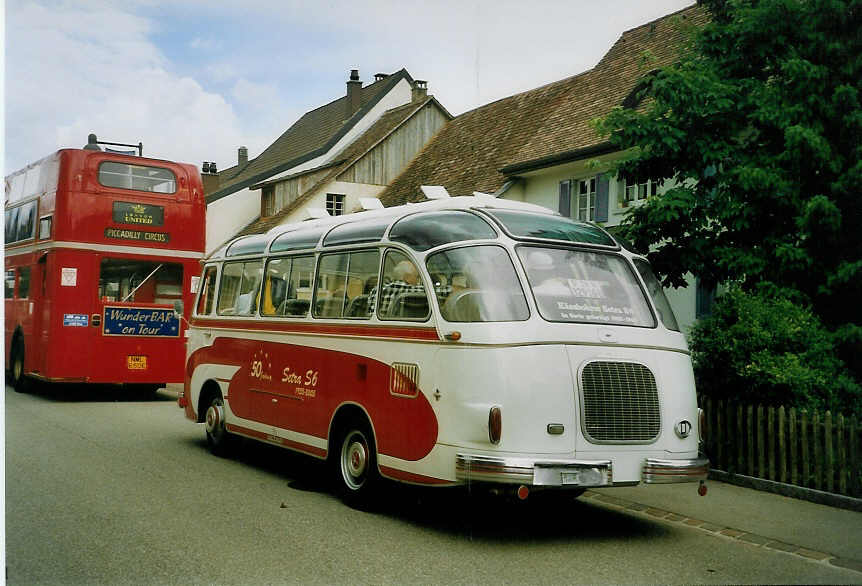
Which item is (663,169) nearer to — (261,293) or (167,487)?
(261,293)

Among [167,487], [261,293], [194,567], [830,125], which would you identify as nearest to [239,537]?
[194,567]

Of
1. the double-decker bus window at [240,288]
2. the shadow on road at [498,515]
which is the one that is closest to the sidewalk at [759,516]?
the shadow on road at [498,515]

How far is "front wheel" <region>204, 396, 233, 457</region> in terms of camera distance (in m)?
11.7

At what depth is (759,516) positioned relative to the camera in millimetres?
8805

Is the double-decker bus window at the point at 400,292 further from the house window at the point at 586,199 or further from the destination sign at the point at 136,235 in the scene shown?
the house window at the point at 586,199

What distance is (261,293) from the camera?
1122cm

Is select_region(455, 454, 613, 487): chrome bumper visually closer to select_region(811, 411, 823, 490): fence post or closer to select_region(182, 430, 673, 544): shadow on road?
select_region(182, 430, 673, 544): shadow on road

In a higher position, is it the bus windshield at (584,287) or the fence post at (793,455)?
the bus windshield at (584,287)

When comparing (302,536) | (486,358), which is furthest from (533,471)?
(302,536)

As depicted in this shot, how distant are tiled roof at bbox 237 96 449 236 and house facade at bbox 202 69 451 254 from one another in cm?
9

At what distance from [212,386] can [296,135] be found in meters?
34.9

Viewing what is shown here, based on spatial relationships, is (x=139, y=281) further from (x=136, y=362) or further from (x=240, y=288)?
(x=240, y=288)

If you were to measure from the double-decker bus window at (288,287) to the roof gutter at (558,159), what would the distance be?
11.5 metres

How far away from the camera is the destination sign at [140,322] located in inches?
699
